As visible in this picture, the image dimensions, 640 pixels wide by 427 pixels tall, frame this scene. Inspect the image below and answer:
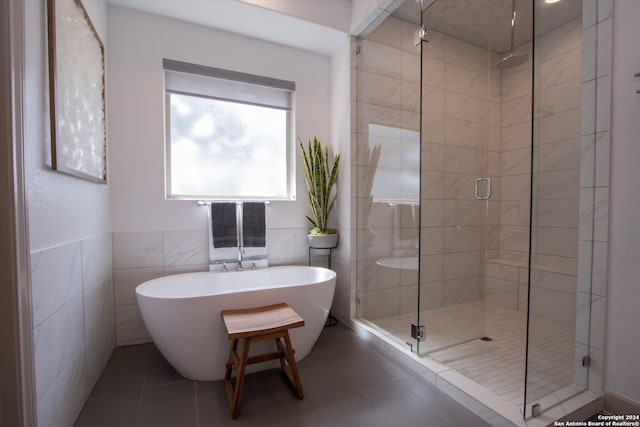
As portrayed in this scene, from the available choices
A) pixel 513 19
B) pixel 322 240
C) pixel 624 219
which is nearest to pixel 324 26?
pixel 513 19

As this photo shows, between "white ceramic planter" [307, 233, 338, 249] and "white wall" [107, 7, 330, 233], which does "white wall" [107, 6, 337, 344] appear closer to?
"white wall" [107, 7, 330, 233]

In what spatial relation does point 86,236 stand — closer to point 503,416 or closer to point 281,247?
Result: point 281,247

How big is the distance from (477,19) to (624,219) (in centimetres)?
211

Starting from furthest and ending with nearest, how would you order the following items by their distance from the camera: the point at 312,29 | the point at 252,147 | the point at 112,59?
the point at 252,147 → the point at 312,29 → the point at 112,59

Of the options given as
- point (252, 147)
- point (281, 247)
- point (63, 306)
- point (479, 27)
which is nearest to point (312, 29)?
point (252, 147)

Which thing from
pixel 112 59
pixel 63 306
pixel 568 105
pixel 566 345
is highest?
pixel 112 59

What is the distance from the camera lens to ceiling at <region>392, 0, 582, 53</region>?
2.22 metres

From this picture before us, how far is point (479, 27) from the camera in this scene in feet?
8.48

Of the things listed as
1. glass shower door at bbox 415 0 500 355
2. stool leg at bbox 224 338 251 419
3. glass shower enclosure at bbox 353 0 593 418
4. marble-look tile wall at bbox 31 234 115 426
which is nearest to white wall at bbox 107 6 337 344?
marble-look tile wall at bbox 31 234 115 426

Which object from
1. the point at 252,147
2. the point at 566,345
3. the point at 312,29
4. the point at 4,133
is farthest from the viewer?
the point at 252,147

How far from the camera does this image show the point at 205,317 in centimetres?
169

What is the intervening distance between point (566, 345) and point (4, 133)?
2.70 meters

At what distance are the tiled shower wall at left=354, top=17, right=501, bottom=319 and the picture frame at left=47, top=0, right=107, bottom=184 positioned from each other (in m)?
2.01

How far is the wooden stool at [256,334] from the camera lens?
1499mm
